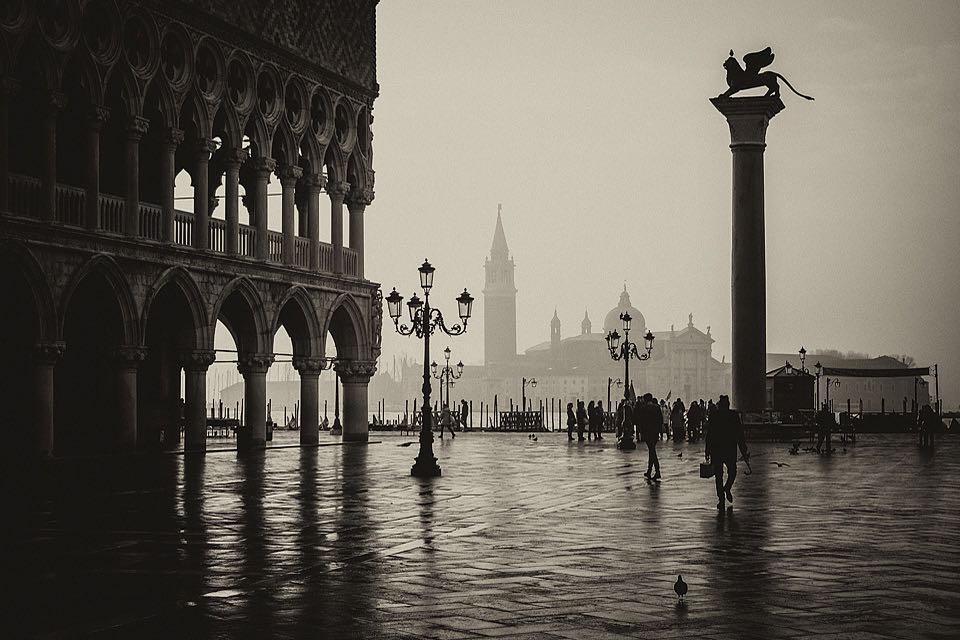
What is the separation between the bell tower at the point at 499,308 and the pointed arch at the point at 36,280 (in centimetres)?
15246

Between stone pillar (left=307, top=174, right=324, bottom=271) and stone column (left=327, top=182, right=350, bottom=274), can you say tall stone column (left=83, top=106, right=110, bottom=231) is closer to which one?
stone pillar (left=307, top=174, right=324, bottom=271)

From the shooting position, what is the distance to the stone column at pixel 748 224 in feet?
99.3

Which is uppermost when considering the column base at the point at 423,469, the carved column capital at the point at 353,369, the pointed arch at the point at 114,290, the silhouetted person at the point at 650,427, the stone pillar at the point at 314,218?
the stone pillar at the point at 314,218

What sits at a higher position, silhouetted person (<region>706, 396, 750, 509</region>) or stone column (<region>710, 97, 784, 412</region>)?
stone column (<region>710, 97, 784, 412</region>)

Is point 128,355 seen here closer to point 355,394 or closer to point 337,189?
point 337,189

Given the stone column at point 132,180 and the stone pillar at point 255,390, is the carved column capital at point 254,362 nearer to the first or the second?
the stone pillar at point 255,390

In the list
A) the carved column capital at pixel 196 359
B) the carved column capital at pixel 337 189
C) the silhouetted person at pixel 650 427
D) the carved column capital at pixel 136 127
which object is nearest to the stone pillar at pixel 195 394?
the carved column capital at pixel 196 359

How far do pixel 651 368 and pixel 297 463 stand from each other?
133825 millimetres

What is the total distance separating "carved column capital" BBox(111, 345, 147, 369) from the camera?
941 inches

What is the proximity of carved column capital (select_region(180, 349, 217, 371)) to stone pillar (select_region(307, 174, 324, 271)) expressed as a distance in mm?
4234

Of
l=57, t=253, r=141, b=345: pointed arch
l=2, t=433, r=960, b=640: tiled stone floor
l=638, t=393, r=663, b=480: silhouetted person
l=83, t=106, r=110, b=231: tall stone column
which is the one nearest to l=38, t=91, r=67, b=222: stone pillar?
l=83, t=106, r=110, b=231: tall stone column

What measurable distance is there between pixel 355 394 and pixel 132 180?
30.5 feet

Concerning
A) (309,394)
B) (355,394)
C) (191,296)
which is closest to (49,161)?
(191,296)

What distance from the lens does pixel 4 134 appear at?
2139cm
